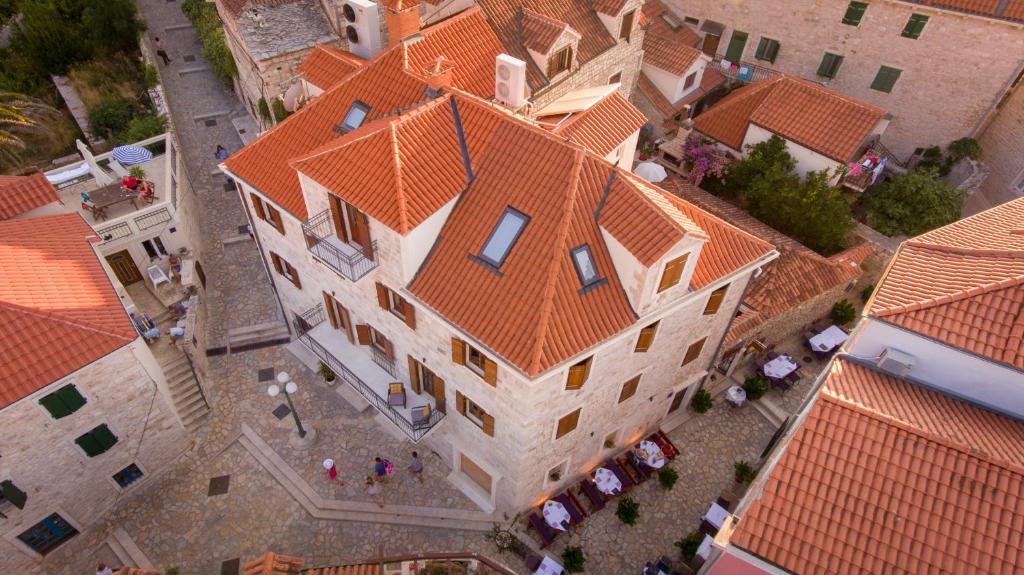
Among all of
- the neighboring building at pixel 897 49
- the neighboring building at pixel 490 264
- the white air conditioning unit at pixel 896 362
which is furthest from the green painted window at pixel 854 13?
the white air conditioning unit at pixel 896 362

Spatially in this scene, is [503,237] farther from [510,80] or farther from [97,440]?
[97,440]

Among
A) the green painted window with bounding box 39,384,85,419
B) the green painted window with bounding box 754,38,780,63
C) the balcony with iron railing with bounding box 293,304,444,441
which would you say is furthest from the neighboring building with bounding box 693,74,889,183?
the green painted window with bounding box 39,384,85,419

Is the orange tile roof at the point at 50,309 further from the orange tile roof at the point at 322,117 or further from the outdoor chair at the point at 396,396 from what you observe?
the outdoor chair at the point at 396,396

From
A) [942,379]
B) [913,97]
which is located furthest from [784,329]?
[913,97]

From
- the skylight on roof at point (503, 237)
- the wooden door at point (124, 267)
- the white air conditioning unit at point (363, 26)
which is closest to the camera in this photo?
the skylight on roof at point (503, 237)

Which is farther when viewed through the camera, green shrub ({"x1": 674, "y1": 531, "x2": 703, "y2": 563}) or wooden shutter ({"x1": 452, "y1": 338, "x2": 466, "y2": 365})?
green shrub ({"x1": 674, "y1": 531, "x2": 703, "y2": 563})

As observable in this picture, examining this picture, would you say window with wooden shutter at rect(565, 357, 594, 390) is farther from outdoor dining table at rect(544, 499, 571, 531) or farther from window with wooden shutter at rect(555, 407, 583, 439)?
outdoor dining table at rect(544, 499, 571, 531)
